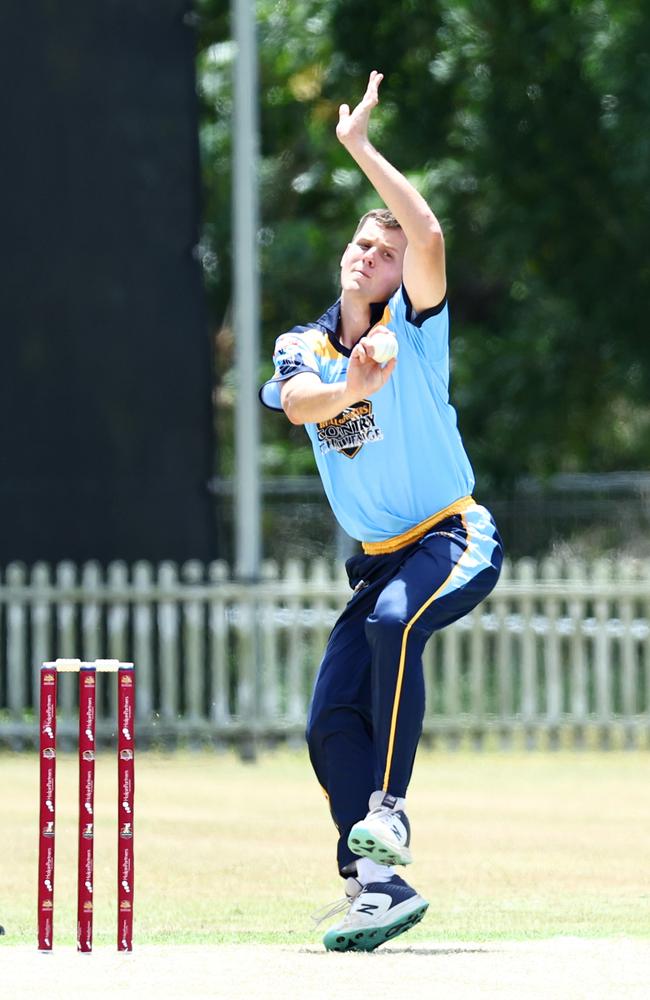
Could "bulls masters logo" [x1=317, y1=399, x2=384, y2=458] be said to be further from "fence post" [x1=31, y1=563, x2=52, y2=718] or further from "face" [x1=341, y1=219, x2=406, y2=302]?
"fence post" [x1=31, y1=563, x2=52, y2=718]

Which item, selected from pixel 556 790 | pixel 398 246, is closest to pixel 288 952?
pixel 398 246

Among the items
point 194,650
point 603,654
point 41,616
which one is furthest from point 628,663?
point 41,616

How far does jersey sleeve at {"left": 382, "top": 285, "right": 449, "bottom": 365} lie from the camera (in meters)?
5.75

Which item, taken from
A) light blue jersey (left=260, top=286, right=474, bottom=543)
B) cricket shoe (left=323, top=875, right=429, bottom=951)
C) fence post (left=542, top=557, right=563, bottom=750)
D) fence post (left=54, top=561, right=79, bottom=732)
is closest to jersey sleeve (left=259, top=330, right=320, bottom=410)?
light blue jersey (left=260, top=286, right=474, bottom=543)

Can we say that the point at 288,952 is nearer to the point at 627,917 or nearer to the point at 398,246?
the point at 627,917

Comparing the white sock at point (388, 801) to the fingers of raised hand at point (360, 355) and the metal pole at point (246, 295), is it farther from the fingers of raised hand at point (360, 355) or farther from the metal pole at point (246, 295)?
the metal pole at point (246, 295)

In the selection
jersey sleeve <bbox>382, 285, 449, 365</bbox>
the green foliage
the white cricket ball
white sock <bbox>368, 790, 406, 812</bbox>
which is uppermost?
the green foliage

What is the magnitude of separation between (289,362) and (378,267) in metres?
0.38

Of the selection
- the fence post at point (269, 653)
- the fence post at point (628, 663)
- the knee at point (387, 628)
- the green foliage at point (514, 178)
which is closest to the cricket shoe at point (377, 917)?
the knee at point (387, 628)

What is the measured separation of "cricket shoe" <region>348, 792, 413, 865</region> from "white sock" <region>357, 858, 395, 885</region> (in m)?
0.12

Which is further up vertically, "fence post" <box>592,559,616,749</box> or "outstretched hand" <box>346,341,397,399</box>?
"outstretched hand" <box>346,341,397,399</box>

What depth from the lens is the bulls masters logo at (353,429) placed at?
5754 millimetres

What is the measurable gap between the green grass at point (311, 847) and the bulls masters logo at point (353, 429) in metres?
1.46

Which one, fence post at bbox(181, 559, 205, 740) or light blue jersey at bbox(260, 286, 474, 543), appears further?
fence post at bbox(181, 559, 205, 740)
